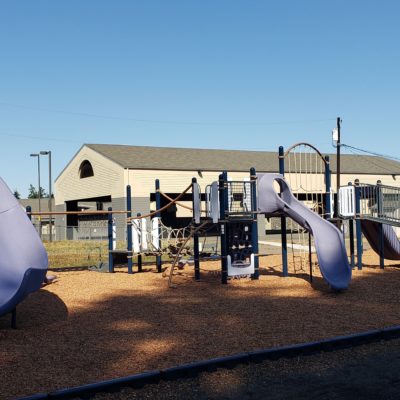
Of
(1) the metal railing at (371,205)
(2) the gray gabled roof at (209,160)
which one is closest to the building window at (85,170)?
(2) the gray gabled roof at (209,160)

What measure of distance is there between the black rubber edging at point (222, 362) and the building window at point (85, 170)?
123 feet

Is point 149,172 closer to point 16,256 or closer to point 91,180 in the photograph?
point 91,180

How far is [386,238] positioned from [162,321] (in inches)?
401

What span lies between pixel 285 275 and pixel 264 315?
17.8 feet

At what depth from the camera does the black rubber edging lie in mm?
5430

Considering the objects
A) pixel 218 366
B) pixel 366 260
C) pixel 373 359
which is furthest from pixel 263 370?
pixel 366 260

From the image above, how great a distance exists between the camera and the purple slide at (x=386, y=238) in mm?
17047

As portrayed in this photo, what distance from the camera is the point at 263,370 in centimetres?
629

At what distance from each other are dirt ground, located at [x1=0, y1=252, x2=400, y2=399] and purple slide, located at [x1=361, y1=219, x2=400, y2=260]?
2.45 m

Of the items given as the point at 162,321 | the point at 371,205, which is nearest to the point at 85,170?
the point at 371,205

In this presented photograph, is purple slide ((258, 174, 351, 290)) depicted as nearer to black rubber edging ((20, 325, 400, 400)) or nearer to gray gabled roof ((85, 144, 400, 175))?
black rubber edging ((20, 325, 400, 400))

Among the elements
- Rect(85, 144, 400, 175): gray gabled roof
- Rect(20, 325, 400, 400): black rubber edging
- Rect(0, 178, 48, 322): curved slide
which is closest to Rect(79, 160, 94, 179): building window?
Rect(85, 144, 400, 175): gray gabled roof

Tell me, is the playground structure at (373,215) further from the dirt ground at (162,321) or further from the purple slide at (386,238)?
the dirt ground at (162,321)

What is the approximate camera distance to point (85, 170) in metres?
44.4
